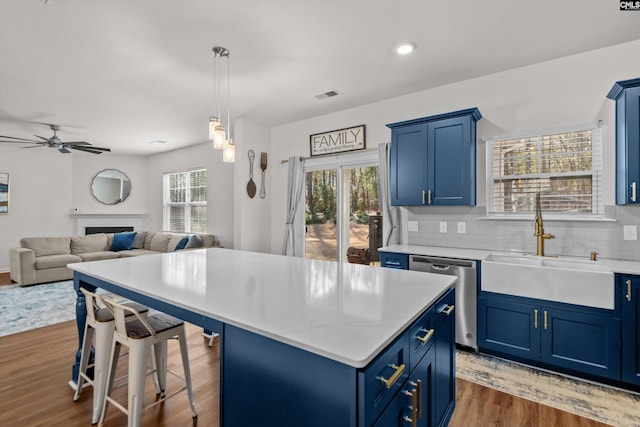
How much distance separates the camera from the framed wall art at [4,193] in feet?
20.6

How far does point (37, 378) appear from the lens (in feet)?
7.88

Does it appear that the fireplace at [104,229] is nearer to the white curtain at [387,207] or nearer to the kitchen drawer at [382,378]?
the white curtain at [387,207]

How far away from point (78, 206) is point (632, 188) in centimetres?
937

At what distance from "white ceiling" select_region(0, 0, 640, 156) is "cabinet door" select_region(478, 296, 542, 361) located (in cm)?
218

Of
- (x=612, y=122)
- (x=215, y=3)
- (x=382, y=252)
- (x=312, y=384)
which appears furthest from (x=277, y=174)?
(x=312, y=384)

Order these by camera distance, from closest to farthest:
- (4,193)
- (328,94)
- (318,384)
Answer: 1. (318,384)
2. (328,94)
3. (4,193)

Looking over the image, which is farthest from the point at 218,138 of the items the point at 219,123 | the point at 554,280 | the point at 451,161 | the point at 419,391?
the point at 554,280

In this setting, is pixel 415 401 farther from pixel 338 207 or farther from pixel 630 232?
pixel 338 207

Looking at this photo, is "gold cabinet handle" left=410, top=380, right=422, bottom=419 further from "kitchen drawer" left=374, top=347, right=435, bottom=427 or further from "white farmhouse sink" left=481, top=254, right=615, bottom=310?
"white farmhouse sink" left=481, top=254, right=615, bottom=310

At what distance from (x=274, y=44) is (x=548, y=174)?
2.76 m

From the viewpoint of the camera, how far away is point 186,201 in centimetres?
721

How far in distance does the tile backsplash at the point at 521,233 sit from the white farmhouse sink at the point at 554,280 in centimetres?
25

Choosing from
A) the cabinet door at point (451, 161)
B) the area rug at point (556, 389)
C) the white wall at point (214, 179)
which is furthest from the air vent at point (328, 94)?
the area rug at point (556, 389)

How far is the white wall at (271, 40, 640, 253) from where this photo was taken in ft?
8.79
